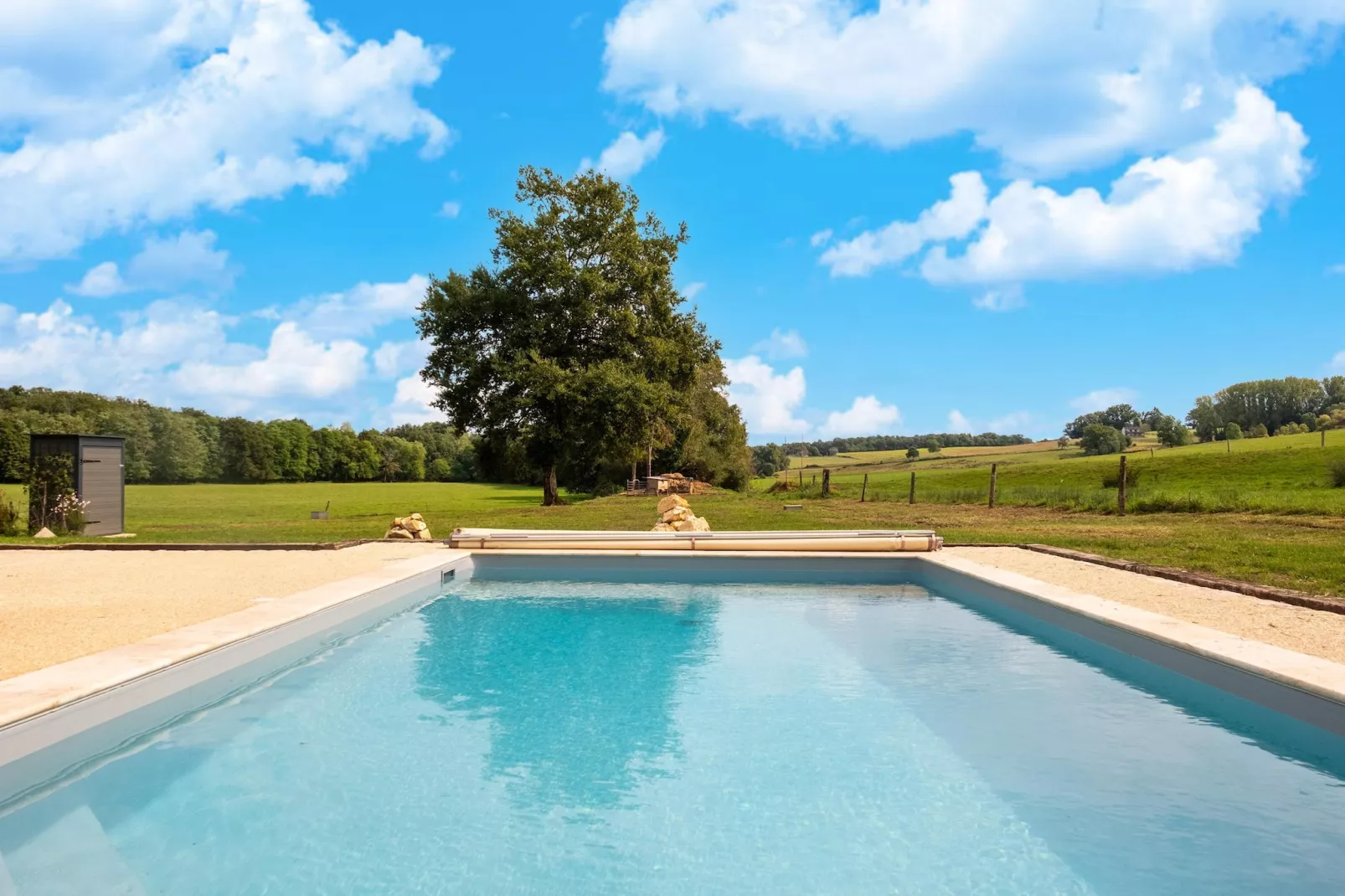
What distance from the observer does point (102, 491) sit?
14.3 meters

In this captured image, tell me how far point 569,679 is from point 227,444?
6517 centimetres

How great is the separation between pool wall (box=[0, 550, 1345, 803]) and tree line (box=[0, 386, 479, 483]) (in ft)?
154

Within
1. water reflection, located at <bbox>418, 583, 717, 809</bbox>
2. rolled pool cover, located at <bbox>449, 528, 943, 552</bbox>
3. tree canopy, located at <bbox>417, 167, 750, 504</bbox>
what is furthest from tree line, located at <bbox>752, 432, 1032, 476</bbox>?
water reflection, located at <bbox>418, 583, 717, 809</bbox>

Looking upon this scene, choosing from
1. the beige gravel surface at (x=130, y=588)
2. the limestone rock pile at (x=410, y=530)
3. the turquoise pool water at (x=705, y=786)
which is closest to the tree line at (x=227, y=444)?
the limestone rock pile at (x=410, y=530)

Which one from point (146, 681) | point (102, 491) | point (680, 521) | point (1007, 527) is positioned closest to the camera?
point (146, 681)

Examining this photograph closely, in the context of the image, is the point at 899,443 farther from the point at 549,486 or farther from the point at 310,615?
the point at 310,615

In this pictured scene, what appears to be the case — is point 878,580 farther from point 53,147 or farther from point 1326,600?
point 53,147

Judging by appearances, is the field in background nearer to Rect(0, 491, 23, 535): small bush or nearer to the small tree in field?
the small tree in field

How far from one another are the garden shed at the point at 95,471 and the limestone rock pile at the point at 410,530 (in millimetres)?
5406

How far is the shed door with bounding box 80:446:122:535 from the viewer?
14.1 metres

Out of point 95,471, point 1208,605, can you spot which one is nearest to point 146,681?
point 1208,605

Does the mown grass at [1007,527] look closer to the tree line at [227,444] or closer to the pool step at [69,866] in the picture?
the pool step at [69,866]

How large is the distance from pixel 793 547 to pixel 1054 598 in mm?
4377

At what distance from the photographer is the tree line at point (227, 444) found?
52.4m
